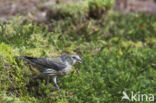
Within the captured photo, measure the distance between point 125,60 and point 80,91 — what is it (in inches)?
84.4

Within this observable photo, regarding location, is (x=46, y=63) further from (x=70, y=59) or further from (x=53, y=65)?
(x=70, y=59)

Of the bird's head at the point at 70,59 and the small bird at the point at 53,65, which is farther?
the bird's head at the point at 70,59

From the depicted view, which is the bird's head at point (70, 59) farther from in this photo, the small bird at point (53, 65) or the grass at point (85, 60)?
the grass at point (85, 60)

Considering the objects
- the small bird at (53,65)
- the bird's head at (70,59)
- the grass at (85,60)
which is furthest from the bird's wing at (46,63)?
the grass at (85,60)

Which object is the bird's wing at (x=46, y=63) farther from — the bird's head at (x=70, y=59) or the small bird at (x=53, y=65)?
the bird's head at (x=70, y=59)

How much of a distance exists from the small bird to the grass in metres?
0.21

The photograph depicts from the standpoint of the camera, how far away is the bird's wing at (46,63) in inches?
191

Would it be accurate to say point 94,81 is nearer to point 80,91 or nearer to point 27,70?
point 80,91

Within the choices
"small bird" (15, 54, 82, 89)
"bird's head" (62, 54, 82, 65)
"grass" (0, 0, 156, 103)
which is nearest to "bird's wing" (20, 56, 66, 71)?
"small bird" (15, 54, 82, 89)

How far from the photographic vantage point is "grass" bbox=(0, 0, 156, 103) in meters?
4.86

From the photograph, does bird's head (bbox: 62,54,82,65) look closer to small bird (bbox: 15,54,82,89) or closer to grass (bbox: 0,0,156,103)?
small bird (bbox: 15,54,82,89)

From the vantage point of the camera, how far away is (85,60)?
6141 mm

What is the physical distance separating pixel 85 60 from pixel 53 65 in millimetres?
1274

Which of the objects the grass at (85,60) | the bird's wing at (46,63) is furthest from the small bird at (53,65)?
the grass at (85,60)
